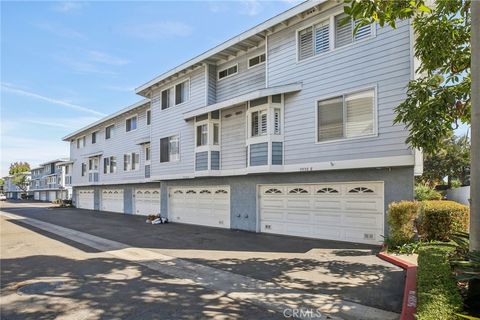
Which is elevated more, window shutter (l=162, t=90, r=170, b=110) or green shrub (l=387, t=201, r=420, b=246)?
window shutter (l=162, t=90, r=170, b=110)

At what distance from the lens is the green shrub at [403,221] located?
8.87 m

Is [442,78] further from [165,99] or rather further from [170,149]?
[165,99]

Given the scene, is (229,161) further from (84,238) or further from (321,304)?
(321,304)

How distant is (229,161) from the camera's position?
15086 mm

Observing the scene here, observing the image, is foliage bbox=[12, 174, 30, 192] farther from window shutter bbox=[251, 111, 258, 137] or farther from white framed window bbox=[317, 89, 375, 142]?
white framed window bbox=[317, 89, 375, 142]

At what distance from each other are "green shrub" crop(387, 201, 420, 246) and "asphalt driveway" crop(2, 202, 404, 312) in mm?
849

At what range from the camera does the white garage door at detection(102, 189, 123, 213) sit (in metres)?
27.8

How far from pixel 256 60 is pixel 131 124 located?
15.1 m

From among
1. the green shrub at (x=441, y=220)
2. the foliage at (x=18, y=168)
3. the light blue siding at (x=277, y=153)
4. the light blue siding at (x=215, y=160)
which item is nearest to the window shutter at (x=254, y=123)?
the light blue siding at (x=277, y=153)

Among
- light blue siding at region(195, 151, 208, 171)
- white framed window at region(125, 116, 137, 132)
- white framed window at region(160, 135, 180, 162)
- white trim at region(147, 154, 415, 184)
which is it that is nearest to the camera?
white trim at region(147, 154, 415, 184)

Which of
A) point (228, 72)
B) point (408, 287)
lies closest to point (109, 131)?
point (228, 72)

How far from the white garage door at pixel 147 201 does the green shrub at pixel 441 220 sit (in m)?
17.4

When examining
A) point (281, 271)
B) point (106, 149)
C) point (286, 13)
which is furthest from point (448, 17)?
point (106, 149)

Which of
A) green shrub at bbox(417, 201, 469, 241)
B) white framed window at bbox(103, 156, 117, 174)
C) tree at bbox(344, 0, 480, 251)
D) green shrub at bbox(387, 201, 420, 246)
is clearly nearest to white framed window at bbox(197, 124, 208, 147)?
green shrub at bbox(387, 201, 420, 246)
